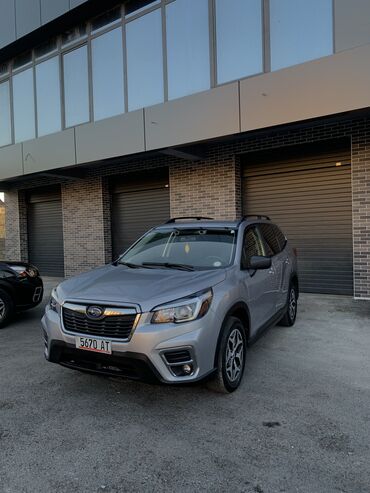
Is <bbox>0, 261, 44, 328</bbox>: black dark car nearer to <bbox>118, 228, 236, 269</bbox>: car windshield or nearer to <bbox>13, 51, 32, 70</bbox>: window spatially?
<bbox>118, 228, 236, 269</bbox>: car windshield

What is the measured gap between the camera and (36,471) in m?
2.60

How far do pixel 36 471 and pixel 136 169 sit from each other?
Answer: 390 inches

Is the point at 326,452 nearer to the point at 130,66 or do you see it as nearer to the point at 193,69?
the point at 193,69

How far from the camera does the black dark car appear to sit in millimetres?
6512

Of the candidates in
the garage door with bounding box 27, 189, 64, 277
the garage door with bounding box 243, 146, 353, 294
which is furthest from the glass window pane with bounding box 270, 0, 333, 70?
the garage door with bounding box 27, 189, 64, 277

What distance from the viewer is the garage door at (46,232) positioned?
14.2m

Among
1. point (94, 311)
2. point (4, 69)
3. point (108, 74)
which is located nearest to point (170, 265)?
point (94, 311)

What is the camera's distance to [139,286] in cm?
352

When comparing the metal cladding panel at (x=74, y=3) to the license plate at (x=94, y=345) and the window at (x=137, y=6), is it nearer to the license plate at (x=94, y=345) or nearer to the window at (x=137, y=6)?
the window at (x=137, y=6)

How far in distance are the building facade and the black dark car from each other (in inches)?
170

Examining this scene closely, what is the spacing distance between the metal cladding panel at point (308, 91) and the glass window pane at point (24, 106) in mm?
8065

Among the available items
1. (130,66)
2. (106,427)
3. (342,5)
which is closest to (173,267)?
(106,427)

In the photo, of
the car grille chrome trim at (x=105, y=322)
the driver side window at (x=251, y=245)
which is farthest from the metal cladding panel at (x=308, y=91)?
the car grille chrome trim at (x=105, y=322)

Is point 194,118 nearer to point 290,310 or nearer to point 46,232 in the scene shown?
point 290,310
